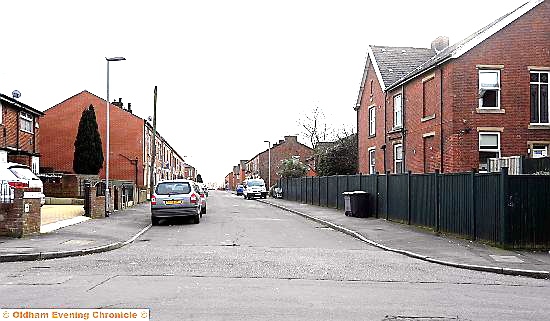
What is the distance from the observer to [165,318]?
7047mm

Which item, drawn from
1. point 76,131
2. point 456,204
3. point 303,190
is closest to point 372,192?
point 456,204

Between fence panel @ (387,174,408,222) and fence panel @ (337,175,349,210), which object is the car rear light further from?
fence panel @ (337,175,349,210)

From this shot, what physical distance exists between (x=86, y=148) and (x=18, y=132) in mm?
6772

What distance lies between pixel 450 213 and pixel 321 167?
100ft

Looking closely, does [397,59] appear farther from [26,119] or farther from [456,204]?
[26,119]

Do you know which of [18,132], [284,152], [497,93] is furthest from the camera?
[284,152]

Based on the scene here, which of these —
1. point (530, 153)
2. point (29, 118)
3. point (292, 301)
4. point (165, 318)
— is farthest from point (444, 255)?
point (29, 118)

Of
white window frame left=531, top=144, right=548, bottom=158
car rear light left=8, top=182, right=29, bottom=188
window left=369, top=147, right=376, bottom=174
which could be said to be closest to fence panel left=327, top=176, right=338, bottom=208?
window left=369, top=147, right=376, bottom=174

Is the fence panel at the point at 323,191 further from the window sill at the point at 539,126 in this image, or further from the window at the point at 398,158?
the window sill at the point at 539,126

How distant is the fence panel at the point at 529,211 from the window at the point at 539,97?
10175 mm

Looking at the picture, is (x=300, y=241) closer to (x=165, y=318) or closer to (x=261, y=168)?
(x=165, y=318)

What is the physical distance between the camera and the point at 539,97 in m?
24.4

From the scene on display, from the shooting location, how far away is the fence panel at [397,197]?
21.4m

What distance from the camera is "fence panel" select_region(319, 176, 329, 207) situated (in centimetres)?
3441
